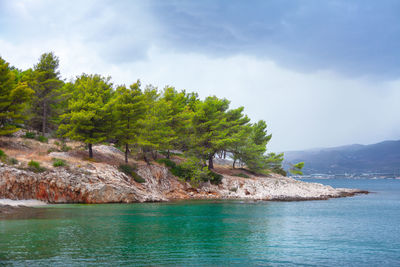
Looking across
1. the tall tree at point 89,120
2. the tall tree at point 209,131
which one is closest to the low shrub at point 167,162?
the tall tree at point 209,131

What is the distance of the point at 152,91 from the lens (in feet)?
205

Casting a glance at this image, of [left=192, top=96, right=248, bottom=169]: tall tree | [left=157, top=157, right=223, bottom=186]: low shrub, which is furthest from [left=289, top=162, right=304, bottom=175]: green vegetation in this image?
[left=157, top=157, right=223, bottom=186]: low shrub

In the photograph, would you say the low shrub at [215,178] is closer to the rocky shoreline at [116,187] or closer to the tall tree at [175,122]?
the rocky shoreline at [116,187]

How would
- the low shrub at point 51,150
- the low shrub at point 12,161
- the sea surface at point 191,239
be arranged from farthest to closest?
the low shrub at point 51,150 < the low shrub at point 12,161 < the sea surface at point 191,239

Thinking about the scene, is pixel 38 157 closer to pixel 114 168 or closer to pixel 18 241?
pixel 114 168

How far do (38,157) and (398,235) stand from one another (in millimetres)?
37820

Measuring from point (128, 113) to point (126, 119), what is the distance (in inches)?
51.4

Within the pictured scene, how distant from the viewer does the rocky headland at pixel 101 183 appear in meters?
36.0

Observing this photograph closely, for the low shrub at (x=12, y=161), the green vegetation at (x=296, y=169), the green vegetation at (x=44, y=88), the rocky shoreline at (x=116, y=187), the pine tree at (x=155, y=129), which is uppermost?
the green vegetation at (x=44, y=88)

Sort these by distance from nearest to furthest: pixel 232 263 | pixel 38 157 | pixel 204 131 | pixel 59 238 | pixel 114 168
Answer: pixel 232 263, pixel 59 238, pixel 38 157, pixel 114 168, pixel 204 131

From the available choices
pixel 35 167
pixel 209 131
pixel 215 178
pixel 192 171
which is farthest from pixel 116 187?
pixel 209 131

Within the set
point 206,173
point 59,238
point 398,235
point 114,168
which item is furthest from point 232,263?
point 206,173

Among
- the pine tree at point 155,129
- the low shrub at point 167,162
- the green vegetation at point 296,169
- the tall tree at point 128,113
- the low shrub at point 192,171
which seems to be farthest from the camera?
the green vegetation at point 296,169

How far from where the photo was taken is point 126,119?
5225 centimetres
